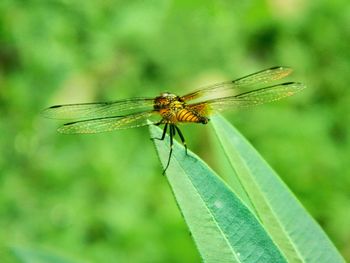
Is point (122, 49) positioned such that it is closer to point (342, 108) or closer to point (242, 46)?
point (242, 46)

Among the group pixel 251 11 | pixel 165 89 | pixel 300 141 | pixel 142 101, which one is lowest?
pixel 142 101

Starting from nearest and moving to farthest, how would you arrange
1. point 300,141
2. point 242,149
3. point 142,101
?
point 242,149 → point 142,101 → point 300,141

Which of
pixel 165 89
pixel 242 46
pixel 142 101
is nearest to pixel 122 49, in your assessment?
pixel 165 89

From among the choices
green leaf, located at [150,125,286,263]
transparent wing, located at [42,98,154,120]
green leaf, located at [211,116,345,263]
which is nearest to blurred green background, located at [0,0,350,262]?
transparent wing, located at [42,98,154,120]

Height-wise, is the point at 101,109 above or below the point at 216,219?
above

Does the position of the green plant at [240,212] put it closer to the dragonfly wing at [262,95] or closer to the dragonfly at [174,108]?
the dragonfly at [174,108]

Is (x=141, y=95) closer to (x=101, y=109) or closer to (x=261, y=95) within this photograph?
(x=101, y=109)

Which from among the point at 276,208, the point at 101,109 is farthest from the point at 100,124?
the point at 276,208
